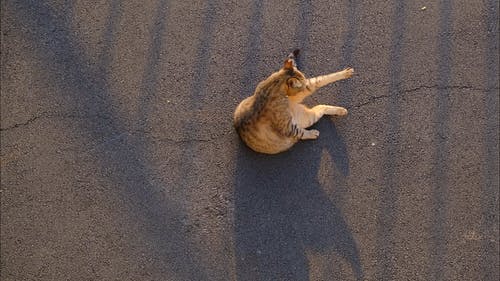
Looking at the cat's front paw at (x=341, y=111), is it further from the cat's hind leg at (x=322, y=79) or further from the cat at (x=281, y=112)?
the cat's hind leg at (x=322, y=79)

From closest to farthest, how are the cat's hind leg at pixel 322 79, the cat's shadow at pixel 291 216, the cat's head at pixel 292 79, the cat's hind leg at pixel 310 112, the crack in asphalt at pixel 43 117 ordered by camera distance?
the cat's head at pixel 292 79
the cat's hind leg at pixel 322 79
the cat's hind leg at pixel 310 112
the cat's shadow at pixel 291 216
the crack in asphalt at pixel 43 117

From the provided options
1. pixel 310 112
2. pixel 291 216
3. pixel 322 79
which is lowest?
pixel 291 216

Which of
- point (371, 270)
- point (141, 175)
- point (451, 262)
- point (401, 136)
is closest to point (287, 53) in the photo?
point (401, 136)

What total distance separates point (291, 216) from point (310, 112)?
90 cm

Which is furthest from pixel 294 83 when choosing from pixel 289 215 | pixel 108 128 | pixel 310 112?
pixel 108 128

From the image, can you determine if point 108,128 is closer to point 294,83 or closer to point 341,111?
point 294,83

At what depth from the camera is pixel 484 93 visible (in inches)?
162

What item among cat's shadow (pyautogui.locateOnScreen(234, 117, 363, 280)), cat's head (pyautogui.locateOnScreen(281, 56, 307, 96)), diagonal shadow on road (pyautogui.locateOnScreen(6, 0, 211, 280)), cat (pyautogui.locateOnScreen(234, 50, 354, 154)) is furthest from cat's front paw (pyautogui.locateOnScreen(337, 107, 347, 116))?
diagonal shadow on road (pyautogui.locateOnScreen(6, 0, 211, 280))

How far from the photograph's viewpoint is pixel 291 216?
160 inches

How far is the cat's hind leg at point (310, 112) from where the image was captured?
3.79 metres

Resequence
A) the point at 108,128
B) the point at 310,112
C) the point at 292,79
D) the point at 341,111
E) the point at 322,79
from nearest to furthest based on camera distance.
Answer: the point at 292,79, the point at 322,79, the point at 310,112, the point at 341,111, the point at 108,128

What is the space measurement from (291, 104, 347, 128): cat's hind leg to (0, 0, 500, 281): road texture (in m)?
0.11

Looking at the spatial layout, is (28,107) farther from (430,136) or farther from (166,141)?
(430,136)

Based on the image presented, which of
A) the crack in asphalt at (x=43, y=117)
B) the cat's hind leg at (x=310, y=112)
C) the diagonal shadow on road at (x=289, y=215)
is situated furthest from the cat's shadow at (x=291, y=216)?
the crack in asphalt at (x=43, y=117)
